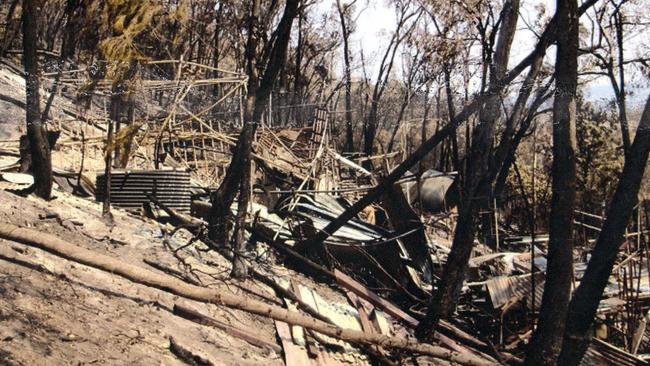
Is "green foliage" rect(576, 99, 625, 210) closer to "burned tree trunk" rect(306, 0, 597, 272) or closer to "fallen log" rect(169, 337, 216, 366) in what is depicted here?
"burned tree trunk" rect(306, 0, 597, 272)

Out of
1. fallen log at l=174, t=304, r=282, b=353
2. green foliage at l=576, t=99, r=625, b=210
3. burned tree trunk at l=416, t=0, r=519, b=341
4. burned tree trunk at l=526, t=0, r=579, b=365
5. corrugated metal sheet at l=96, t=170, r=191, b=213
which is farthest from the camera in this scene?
green foliage at l=576, t=99, r=625, b=210

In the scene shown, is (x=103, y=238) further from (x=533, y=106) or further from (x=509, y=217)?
(x=509, y=217)

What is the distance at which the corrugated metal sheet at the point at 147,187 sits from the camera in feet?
31.8

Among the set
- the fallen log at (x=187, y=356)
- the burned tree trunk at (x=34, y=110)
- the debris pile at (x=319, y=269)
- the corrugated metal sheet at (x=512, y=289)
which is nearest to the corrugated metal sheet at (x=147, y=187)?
the debris pile at (x=319, y=269)

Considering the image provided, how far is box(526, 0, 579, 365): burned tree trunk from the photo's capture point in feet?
19.1

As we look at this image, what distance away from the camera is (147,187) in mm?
9797

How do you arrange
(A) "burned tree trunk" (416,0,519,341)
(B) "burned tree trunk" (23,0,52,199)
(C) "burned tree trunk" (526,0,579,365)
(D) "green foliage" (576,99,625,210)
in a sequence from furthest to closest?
(D) "green foliage" (576,99,625,210), (B) "burned tree trunk" (23,0,52,199), (A) "burned tree trunk" (416,0,519,341), (C) "burned tree trunk" (526,0,579,365)

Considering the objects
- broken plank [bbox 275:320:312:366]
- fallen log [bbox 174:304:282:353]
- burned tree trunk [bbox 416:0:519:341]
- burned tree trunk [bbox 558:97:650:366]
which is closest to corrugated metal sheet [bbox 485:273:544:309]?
burned tree trunk [bbox 416:0:519:341]

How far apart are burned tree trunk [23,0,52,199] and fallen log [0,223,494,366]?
3704 mm

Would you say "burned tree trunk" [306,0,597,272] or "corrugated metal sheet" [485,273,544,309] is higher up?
"burned tree trunk" [306,0,597,272]

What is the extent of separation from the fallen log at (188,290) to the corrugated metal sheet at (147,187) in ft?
15.6

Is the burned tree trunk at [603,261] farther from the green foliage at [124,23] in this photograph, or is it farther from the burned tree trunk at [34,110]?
the burned tree trunk at [34,110]

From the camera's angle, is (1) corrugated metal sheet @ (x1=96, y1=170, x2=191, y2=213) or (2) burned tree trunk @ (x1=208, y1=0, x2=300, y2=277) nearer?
(2) burned tree trunk @ (x1=208, y1=0, x2=300, y2=277)

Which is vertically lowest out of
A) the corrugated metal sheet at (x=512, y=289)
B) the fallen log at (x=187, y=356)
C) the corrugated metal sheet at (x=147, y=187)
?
the corrugated metal sheet at (x=512, y=289)
